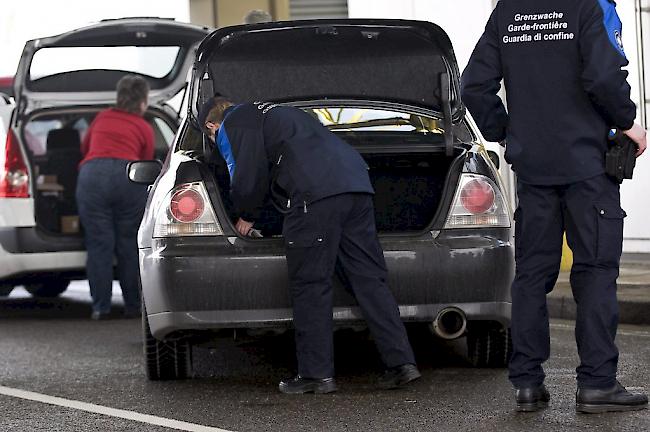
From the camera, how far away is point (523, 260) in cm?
627

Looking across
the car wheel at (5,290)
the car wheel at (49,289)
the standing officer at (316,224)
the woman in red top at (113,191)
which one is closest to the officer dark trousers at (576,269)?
the standing officer at (316,224)

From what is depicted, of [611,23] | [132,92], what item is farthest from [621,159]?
[132,92]

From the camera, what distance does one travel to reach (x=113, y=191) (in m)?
10.9

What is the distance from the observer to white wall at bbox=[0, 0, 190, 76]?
21438mm

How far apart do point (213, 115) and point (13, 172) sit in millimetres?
4032

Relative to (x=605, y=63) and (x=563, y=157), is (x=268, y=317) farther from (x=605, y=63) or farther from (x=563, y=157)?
(x=605, y=63)

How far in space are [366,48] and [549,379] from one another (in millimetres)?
1937

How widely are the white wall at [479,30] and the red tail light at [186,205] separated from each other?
6.35 m

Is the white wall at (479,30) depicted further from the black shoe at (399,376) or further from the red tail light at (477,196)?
the black shoe at (399,376)

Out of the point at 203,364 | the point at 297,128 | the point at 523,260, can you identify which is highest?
the point at 297,128

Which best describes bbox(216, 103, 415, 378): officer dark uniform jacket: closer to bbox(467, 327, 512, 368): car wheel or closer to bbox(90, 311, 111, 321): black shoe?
bbox(467, 327, 512, 368): car wheel

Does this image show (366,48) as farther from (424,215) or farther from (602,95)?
(602,95)

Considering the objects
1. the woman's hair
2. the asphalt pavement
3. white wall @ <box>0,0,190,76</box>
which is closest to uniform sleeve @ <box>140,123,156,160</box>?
the woman's hair

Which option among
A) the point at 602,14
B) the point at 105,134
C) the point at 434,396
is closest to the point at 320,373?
the point at 434,396
